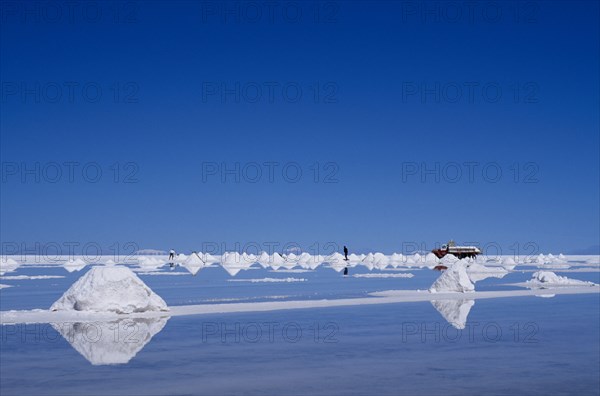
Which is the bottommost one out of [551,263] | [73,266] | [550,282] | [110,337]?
[551,263]

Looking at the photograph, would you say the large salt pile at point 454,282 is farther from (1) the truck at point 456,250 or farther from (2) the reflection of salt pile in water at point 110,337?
(1) the truck at point 456,250

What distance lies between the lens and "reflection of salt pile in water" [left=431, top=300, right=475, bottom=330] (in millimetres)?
13654

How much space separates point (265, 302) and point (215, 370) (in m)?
10.4

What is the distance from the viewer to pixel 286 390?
7207 millimetres

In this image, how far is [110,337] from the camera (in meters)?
11.3

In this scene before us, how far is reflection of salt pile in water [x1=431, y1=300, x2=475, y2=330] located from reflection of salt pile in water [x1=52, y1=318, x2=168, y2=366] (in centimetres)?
581

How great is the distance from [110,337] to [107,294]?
13.1 ft

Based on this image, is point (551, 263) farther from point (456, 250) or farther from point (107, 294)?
point (107, 294)

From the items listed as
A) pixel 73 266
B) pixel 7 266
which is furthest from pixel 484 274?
pixel 7 266

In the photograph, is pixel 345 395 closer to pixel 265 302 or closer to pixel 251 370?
pixel 251 370

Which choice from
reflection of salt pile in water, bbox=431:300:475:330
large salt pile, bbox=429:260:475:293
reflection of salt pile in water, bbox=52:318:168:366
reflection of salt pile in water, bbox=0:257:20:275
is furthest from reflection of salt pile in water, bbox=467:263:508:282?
reflection of salt pile in water, bbox=0:257:20:275

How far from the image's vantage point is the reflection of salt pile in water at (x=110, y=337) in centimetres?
947

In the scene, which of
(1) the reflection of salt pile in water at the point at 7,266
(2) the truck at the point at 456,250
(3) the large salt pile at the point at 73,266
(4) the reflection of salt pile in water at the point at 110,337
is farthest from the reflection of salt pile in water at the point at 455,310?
(2) the truck at the point at 456,250

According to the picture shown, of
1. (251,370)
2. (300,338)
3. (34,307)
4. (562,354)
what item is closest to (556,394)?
(562,354)
